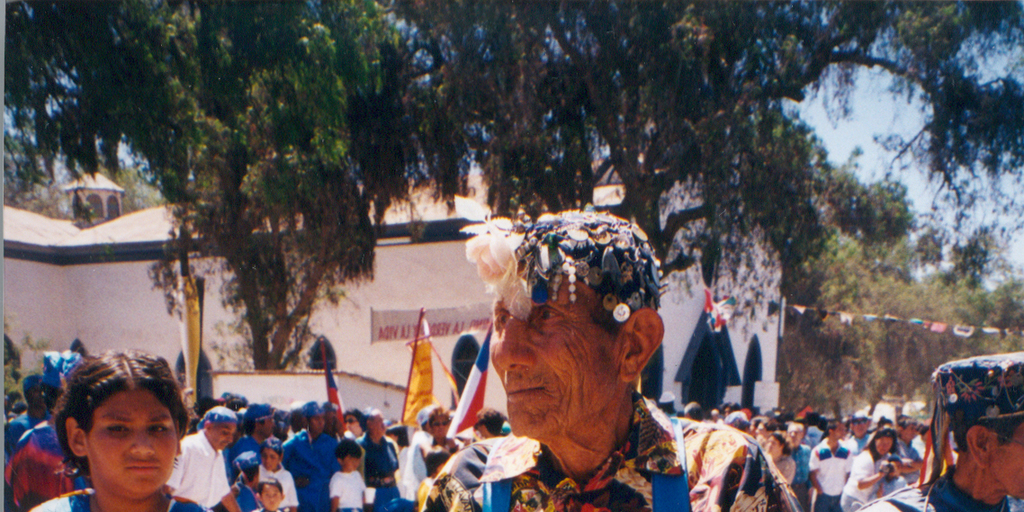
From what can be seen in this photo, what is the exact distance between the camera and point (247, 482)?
22.9ft

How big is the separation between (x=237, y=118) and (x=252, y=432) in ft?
13.6

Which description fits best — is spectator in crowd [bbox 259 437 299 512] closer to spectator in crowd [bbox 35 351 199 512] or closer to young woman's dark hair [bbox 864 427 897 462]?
spectator in crowd [bbox 35 351 199 512]

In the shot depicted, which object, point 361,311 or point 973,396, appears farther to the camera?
point 361,311

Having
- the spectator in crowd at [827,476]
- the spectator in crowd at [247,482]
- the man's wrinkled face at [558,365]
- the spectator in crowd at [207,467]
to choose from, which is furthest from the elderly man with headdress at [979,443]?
the spectator in crowd at [827,476]

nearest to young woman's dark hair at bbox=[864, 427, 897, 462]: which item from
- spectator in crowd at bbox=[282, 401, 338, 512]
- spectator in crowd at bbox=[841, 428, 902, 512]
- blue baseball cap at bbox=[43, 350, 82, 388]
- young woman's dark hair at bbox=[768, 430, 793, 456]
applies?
spectator in crowd at bbox=[841, 428, 902, 512]

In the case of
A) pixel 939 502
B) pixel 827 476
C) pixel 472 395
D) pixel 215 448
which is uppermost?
pixel 939 502

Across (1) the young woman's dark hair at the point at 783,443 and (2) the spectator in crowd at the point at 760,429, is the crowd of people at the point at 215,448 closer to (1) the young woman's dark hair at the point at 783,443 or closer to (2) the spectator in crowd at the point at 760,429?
(1) the young woman's dark hair at the point at 783,443

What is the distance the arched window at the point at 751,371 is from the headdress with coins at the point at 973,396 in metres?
28.1

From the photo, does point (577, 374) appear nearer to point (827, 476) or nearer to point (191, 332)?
point (827, 476)

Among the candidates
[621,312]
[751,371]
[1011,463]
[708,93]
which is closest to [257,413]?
[1011,463]

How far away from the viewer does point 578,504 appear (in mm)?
1716

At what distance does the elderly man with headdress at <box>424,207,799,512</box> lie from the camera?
1.69 meters

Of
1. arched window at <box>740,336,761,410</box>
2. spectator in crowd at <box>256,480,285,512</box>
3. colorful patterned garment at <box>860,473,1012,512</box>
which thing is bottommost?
arched window at <box>740,336,761,410</box>

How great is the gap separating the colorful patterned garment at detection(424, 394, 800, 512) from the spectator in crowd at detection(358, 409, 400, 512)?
682 cm
